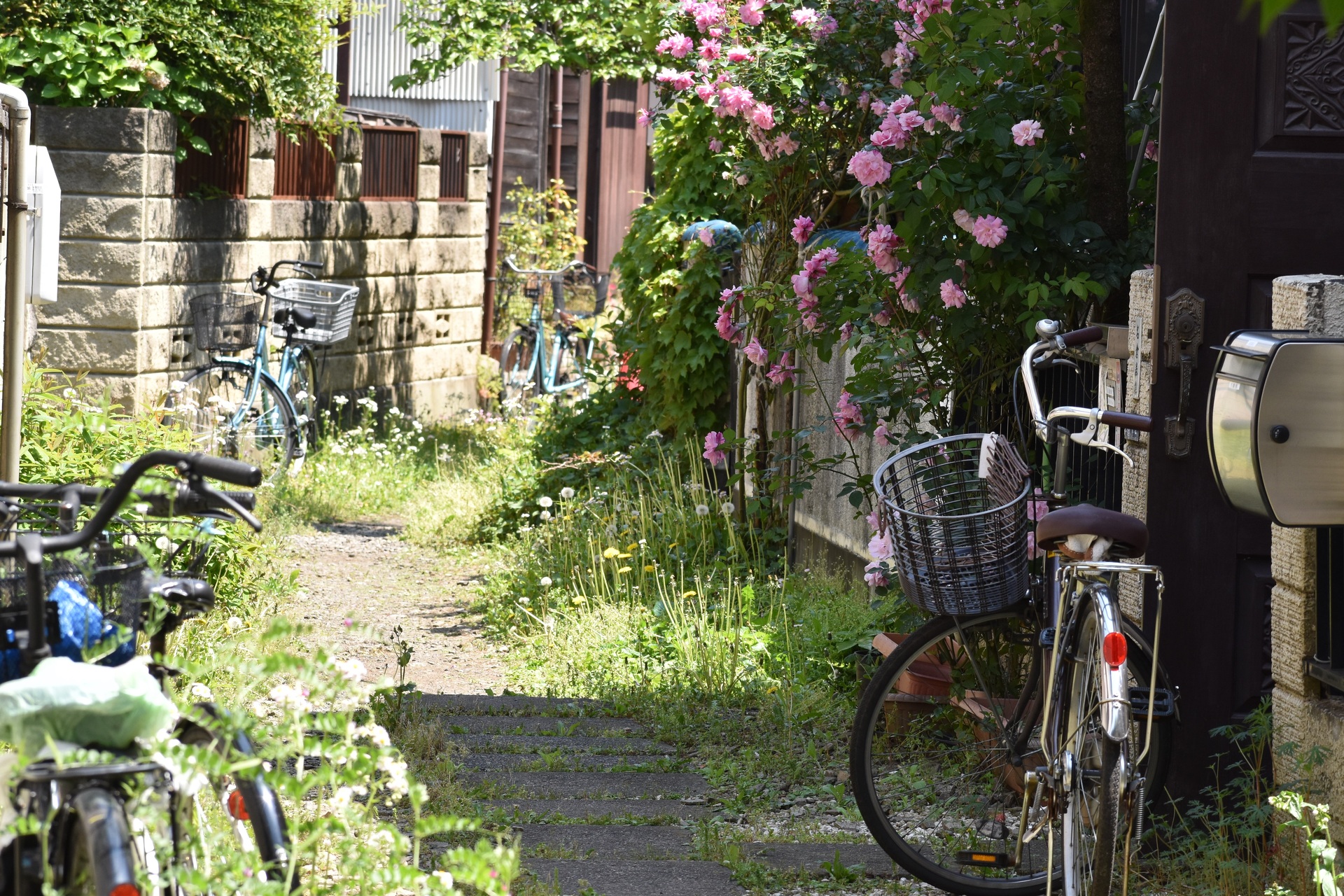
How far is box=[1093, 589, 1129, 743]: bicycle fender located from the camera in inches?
116

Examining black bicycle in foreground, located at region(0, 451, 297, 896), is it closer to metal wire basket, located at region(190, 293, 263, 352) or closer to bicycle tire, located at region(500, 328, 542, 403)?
metal wire basket, located at region(190, 293, 263, 352)

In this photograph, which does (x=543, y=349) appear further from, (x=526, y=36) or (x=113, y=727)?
(x=113, y=727)

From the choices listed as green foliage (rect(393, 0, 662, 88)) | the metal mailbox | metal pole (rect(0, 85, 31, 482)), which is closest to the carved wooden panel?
the metal mailbox

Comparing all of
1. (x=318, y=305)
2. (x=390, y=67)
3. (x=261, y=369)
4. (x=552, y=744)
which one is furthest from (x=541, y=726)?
(x=390, y=67)

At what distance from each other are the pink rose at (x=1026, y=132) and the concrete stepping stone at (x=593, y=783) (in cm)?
209

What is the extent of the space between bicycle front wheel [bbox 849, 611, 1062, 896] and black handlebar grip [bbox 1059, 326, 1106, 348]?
0.66 metres

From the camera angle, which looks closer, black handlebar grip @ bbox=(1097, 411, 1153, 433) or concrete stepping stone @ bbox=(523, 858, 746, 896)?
black handlebar grip @ bbox=(1097, 411, 1153, 433)

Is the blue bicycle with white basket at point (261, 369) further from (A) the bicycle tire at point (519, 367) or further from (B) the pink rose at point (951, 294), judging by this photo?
(B) the pink rose at point (951, 294)

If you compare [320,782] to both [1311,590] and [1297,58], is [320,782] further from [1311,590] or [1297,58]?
[1297,58]

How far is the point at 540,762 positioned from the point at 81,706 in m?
2.76

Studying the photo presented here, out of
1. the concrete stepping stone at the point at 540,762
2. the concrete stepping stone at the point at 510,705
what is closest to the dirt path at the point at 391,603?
the concrete stepping stone at the point at 510,705

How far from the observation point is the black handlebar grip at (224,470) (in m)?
2.15

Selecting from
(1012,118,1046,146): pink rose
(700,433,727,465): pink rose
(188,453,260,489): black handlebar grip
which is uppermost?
(1012,118,1046,146): pink rose

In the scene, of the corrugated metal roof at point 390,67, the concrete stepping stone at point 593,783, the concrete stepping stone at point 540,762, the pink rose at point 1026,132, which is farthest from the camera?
the corrugated metal roof at point 390,67
